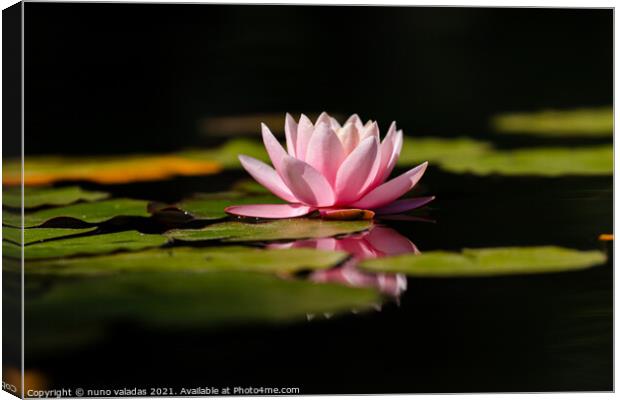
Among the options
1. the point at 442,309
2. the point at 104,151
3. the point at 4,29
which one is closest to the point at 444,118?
the point at 442,309

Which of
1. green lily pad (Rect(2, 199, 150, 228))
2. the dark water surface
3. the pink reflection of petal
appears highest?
green lily pad (Rect(2, 199, 150, 228))

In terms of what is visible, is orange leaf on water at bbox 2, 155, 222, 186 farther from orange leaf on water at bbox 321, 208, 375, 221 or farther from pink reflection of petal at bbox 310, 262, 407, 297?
pink reflection of petal at bbox 310, 262, 407, 297

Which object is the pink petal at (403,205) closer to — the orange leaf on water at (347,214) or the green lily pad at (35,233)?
the orange leaf on water at (347,214)

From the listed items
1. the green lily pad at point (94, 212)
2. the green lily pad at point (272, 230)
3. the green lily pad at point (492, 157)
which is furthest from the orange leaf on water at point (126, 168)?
the green lily pad at point (492, 157)

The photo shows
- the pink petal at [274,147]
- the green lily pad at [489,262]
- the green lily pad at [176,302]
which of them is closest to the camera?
the green lily pad at [176,302]

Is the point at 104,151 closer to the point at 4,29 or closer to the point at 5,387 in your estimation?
the point at 4,29

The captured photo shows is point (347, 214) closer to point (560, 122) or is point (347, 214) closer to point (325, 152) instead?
point (325, 152)

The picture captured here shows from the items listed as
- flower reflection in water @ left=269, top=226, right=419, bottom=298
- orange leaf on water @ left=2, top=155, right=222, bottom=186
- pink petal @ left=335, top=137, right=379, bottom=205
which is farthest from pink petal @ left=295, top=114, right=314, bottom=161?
orange leaf on water @ left=2, top=155, right=222, bottom=186
